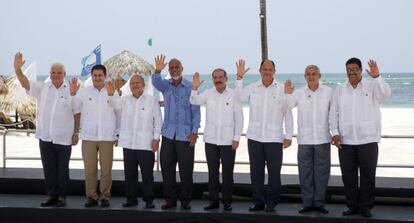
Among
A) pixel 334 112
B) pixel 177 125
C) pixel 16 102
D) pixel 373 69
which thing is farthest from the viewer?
pixel 16 102

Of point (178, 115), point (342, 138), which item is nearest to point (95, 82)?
point (178, 115)

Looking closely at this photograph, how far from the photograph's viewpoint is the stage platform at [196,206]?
17.3ft

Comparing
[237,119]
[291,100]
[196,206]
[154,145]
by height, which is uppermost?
[291,100]

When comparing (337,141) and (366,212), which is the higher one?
(337,141)

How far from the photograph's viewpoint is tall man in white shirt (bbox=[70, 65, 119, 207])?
18.4ft

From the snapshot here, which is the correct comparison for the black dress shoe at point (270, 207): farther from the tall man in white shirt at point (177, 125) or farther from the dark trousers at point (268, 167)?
the tall man in white shirt at point (177, 125)

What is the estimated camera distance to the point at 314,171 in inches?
209

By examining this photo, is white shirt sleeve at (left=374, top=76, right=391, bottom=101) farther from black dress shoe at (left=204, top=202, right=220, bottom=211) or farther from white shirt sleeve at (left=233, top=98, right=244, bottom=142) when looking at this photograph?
black dress shoe at (left=204, top=202, right=220, bottom=211)

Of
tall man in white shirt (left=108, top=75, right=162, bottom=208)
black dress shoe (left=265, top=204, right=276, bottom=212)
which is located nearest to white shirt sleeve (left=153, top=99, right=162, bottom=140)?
tall man in white shirt (left=108, top=75, right=162, bottom=208)

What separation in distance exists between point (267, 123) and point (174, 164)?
93 centimetres

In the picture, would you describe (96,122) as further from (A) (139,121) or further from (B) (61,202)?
(B) (61,202)

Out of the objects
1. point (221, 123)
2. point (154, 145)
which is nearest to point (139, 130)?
point (154, 145)

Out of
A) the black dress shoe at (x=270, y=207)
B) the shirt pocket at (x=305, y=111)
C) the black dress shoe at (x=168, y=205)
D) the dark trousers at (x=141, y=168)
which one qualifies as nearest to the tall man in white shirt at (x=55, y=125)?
the dark trousers at (x=141, y=168)

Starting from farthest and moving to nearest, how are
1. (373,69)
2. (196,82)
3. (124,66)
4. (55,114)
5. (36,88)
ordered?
(124,66), (36,88), (55,114), (196,82), (373,69)
